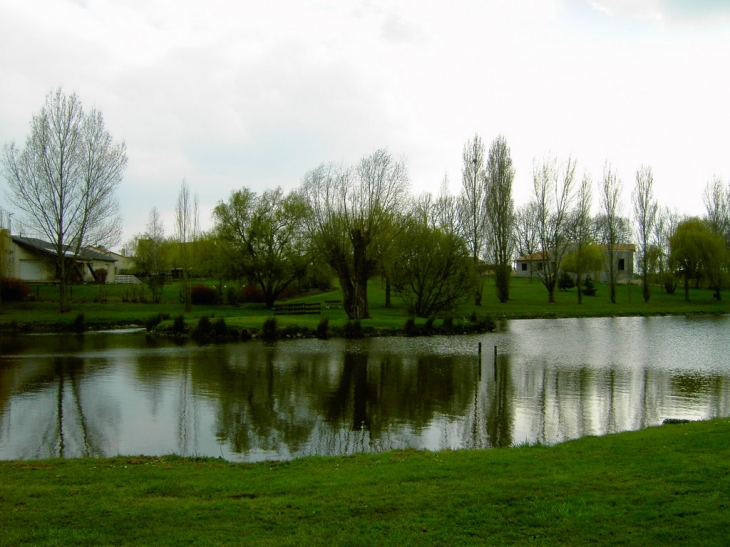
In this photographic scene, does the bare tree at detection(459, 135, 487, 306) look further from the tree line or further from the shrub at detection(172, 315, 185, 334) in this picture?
the shrub at detection(172, 315, 185, 334)

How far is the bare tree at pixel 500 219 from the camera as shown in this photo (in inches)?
2135

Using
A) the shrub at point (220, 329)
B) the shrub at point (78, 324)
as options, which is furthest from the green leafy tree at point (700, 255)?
the shrub at point (78, 324)

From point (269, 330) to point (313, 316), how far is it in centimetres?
A: 675

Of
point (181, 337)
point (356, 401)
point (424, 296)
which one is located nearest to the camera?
point (356, 401)

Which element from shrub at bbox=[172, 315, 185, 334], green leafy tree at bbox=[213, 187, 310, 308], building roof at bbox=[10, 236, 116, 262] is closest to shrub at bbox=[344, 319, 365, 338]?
shrub at bbox=[172, 315, 185, 334]

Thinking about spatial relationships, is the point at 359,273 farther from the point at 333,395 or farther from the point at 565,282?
the point at 565,282

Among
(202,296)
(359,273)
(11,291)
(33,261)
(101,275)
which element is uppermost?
(33,261)

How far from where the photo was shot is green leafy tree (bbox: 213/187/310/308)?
47.3m

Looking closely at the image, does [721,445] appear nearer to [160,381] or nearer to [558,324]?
[160,381]

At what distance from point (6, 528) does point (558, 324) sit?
127 ft

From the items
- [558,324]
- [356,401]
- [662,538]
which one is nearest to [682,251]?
[558,324]

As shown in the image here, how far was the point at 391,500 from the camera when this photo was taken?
607cm

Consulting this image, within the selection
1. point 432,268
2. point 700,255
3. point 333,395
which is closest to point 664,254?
point 700,255

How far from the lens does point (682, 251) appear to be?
58688 millimetres
